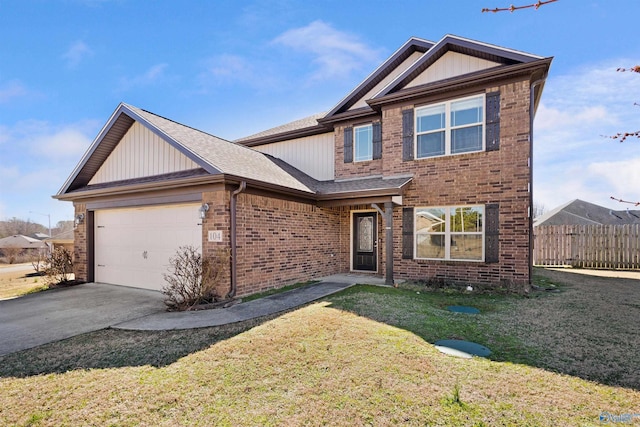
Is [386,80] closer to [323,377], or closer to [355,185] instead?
[355,185]

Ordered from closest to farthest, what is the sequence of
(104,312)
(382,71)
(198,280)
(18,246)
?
(104,312), (198,280), (382,71), (18,246)

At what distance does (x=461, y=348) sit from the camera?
4.39 metres

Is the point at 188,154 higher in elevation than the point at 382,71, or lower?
lower

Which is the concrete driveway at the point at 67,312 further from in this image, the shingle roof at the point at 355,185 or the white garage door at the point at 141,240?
the shingle roof at the point at 355,185

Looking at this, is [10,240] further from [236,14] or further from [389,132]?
[389,132]

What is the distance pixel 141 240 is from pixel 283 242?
13.5 ft

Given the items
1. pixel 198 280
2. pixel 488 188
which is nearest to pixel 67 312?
pixel 198 280

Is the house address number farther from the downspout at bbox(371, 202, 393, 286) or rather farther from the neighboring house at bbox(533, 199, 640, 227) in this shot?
the neighboring house at bbox(533, 199, 640, 227)

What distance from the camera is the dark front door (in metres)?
11.4

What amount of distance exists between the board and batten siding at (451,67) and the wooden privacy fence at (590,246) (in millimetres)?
8676

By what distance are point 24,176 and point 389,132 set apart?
52.3 meters

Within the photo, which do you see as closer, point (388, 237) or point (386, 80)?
point (388, 237)

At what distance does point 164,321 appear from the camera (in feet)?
19.7

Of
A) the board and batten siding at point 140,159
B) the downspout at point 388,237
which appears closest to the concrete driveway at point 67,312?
the board and batten siding at point 140,159
